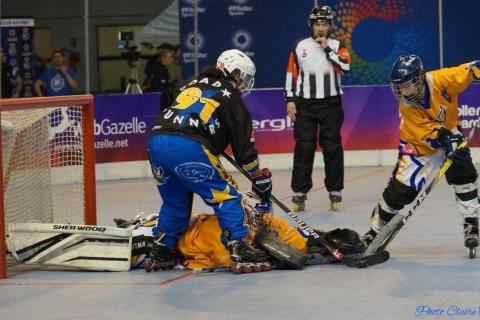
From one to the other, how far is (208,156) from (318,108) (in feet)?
10.1

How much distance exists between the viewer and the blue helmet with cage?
6949mm

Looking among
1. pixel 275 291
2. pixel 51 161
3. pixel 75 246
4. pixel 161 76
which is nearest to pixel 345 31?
pixel 161 76

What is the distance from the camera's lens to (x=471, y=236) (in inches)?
283

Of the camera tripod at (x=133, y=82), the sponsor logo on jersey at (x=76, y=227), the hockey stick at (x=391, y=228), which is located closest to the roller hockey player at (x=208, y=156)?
the sponsor logo on jersey at (x=76, y=227)

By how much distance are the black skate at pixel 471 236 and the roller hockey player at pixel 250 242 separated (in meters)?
0.66

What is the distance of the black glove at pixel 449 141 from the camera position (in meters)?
6.95

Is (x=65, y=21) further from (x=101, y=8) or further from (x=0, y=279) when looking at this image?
(x=0, y=279)

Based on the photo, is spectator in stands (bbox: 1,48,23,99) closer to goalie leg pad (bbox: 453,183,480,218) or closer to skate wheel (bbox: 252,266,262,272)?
skate wheel (bbox: 252,266,262,272)

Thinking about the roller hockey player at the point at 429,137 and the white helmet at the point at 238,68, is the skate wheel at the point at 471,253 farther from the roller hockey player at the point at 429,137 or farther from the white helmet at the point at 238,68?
the white helmet at the point at 238,68

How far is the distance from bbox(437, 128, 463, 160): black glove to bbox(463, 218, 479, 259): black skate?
0.48 m

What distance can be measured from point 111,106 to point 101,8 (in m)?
1.47

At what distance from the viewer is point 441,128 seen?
703 cm

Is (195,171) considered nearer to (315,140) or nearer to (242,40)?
(315,140)

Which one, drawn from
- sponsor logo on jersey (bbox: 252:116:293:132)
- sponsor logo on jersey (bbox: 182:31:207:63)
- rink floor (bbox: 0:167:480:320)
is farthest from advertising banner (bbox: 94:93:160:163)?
rink floor (bbox: 0:167:480:320)
